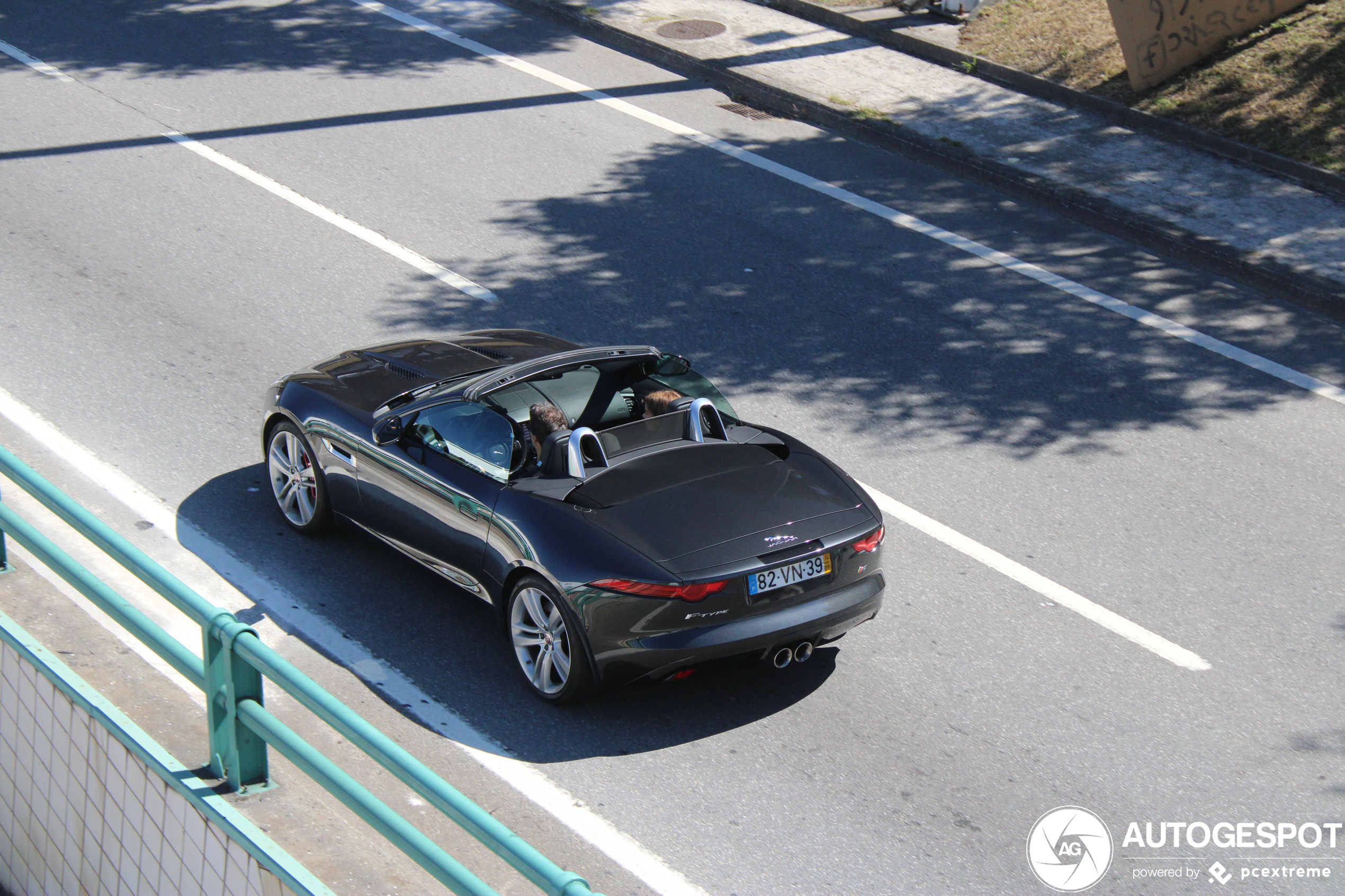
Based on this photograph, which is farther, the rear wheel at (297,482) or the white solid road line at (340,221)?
the white solid road line at (340,221)

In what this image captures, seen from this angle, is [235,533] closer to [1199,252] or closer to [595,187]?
[595,187]

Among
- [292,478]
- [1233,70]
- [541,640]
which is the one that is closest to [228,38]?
[292,478]

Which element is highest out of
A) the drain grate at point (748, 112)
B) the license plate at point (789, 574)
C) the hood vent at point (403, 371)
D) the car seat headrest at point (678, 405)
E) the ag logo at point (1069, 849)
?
the drain grate at point (748, 112)

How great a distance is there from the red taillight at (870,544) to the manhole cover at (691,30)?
35.2 ft

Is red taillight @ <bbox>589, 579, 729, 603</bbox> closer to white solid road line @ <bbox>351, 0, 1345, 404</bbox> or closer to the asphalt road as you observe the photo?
the asphalt road

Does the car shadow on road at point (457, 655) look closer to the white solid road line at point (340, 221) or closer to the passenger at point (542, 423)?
the passenger at point (542, 423)

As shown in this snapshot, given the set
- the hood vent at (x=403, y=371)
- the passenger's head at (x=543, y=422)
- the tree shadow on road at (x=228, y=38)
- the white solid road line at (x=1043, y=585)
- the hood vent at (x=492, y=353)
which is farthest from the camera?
the tree shadow on road at (x=228, y=38)

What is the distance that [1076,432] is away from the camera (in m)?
8.69

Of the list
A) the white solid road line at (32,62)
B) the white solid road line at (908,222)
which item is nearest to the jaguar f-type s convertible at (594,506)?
the white solid road line at (908,222)

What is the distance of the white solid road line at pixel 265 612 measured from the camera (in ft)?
17.3

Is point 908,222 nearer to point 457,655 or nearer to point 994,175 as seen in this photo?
point 994,175

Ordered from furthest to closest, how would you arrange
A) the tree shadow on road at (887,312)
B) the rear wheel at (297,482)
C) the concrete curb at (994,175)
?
the concrete curb at (994,175), the tree shadow on road at (887,312), the rear wheel at (297,482)

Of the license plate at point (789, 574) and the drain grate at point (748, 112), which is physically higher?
the drain grate at point (748, 112)

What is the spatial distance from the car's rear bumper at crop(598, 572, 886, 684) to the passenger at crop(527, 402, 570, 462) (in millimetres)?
1162
